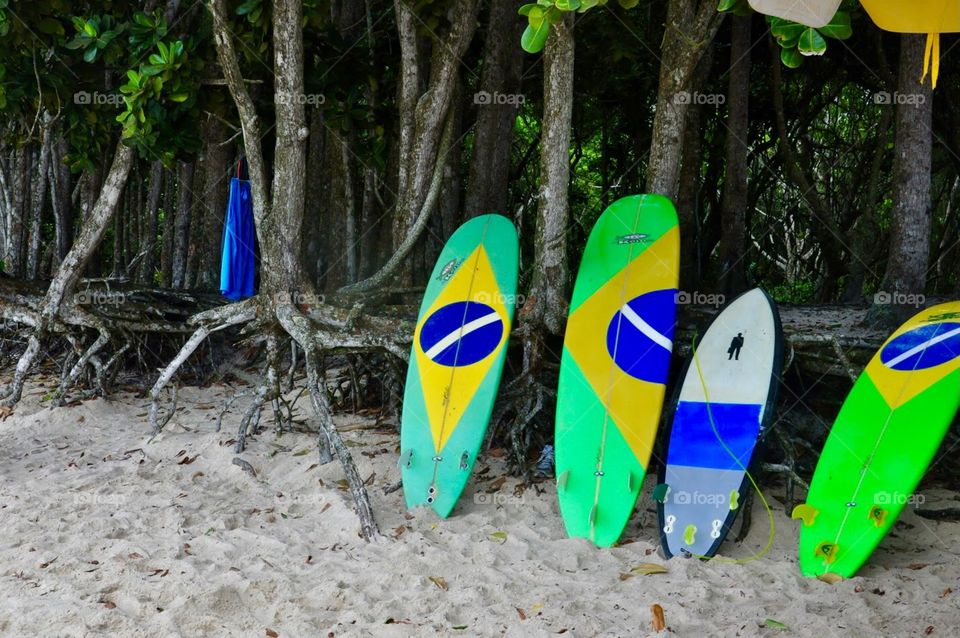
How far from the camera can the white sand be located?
334 cm

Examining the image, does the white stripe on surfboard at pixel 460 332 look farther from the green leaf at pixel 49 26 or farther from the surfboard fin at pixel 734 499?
the green leaf at pixel 49 26

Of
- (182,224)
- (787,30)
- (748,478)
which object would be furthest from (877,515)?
(182,224)

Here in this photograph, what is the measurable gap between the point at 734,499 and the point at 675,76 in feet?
7.55

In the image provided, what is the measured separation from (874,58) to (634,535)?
5.07 m

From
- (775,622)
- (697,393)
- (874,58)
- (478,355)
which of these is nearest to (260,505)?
(478,355)

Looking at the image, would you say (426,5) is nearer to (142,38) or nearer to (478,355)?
(142,38)

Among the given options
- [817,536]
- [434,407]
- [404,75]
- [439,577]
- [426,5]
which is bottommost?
[439,577]

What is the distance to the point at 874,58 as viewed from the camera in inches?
289

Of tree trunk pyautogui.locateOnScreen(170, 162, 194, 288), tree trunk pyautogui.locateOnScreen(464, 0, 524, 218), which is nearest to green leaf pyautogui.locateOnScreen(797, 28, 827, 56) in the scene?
tree trunk pyautogui.locateOnScreen(464, 0, 524, 218)

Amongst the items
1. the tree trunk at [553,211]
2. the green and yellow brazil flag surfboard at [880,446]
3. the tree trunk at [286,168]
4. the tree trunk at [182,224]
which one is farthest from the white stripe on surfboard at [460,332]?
the tree trunk at [182,224]

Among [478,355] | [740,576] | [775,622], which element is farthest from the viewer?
[478,355]

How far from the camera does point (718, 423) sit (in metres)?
4.37

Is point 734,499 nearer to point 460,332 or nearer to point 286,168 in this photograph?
point 460,332

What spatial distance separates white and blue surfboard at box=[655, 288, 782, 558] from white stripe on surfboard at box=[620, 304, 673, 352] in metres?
0.18
